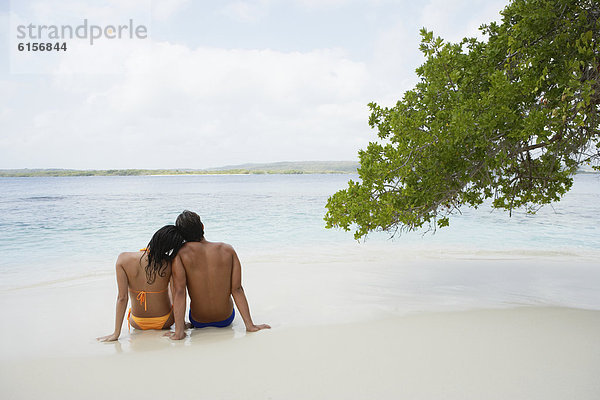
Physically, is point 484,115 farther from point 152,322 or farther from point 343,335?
point 152,322

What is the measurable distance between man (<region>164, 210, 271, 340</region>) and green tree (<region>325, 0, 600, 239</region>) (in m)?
1.92

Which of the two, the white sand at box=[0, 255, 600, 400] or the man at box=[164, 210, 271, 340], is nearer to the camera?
the white sand at box=[0, 255, 600, 400]

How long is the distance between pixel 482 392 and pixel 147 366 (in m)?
2.85

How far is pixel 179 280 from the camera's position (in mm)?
4281

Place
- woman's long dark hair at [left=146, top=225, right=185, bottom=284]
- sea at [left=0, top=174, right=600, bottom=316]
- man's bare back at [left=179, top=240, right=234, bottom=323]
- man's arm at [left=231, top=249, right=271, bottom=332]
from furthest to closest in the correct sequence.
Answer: sea at [left=0, top=174, right=600, bottom=316], man's arm at [left=231, top=249, right=271, bottom=332], man's bare back at [left=179, top=240, right=234, bottom=323], woman's long dark hair at [left=146, top=225, right=185, bottom=284]

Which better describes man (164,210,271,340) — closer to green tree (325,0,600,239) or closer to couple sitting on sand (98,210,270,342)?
couple sitting on sand (98,210,270,342)

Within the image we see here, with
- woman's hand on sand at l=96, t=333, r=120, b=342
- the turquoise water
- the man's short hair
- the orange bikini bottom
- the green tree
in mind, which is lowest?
the turquoise water

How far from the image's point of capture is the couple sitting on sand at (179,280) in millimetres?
4262

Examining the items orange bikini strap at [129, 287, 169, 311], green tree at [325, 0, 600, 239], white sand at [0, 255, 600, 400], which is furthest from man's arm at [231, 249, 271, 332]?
green tree at [325, 0, 600, 239]

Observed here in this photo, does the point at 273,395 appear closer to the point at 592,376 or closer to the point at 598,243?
the point at 592,376

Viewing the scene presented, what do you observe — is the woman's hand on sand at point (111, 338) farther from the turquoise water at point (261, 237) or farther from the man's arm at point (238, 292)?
the turquoise water at point (261, 237)

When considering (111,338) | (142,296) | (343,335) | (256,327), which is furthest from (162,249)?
(343,335)

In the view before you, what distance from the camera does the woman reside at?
423cm

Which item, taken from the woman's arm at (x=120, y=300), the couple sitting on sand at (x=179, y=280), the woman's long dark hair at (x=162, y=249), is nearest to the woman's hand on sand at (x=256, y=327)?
the couple sitting on sand at (x=179, y=280)
